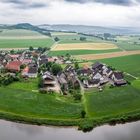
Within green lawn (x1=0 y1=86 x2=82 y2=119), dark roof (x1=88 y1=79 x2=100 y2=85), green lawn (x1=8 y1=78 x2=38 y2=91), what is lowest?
green lawn (x1=0 y1=86 x2=82 y2=119)

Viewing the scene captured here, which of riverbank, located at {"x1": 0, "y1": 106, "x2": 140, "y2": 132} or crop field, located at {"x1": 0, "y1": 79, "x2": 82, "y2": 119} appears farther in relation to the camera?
crop field, located at {"x1": 0, "y1": 79, "x2": 82, "y2": 119}

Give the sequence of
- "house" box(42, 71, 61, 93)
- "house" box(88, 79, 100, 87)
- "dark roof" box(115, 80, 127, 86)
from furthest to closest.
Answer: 1. "dark roof" box(115, 80, 127, 86)
2. "house" box(88, 79, 100, 87)
3. "house" box(42, 71, 61, 93)

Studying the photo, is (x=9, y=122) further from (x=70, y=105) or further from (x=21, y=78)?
(x=21, y=78)

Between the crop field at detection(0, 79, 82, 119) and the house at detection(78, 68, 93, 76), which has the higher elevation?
the house at detection(78, 68, 93, 76)

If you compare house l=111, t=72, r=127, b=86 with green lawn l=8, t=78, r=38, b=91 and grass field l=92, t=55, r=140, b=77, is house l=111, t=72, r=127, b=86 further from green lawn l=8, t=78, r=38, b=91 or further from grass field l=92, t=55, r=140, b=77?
green lawn l=8, t=78, r=38, b=91

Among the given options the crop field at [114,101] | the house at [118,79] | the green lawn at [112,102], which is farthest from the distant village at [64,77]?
the green lawn at [112,102]

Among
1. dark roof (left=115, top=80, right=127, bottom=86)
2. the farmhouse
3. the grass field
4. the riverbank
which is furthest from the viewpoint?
the grass field

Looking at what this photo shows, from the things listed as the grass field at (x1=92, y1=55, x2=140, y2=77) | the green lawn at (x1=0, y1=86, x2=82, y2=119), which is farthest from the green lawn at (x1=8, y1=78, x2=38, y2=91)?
the grass field at (x1=92, y1=55, x2=140, y2=77)
